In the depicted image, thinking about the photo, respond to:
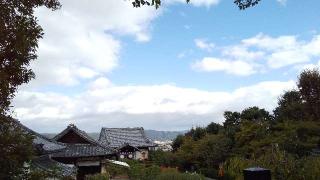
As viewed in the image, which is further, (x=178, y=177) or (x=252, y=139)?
(x=252, y=139)

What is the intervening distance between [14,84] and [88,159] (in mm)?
31592

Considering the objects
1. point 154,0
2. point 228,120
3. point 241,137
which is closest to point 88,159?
point 241,137

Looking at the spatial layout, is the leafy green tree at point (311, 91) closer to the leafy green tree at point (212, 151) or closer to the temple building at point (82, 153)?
the leafy green tree at point (212, 151)

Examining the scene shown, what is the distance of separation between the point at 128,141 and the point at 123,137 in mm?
1061

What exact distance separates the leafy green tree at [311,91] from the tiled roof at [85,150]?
20.3m

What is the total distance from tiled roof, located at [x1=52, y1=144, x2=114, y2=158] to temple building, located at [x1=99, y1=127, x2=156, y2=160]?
63.8 feet

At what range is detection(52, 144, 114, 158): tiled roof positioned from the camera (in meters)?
36.5

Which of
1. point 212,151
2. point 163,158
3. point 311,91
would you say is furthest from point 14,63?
point 163,158

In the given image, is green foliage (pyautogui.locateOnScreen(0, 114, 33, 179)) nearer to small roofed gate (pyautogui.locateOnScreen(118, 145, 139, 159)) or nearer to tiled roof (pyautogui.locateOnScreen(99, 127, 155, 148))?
small roofed gate (pyautogui.locateOnScreen(118, 145, 139, 159))

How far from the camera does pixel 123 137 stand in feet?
216

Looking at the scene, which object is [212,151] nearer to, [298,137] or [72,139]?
[298,137]

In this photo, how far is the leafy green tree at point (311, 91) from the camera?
3984cm

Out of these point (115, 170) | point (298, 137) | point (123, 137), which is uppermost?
point (123, 137)

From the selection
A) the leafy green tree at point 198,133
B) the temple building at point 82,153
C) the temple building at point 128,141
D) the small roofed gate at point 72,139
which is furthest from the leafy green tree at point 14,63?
the temple building at point 128,141
